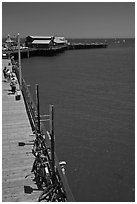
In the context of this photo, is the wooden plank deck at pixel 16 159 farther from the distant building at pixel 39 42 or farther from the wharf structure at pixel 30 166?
the distant building at pixel 39 42

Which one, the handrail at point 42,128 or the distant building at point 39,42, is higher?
the distant building at point 39,42

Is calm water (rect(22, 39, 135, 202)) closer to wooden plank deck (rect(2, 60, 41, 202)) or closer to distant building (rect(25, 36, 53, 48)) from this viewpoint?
wooden plank deck (rect(2, 60, 41, 202))

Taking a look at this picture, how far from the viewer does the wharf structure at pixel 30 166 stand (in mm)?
7578

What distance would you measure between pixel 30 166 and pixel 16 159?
0.72 m

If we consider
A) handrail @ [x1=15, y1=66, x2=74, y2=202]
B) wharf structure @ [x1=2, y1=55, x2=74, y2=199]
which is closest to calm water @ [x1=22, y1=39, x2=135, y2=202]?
handrail @ [x1=15, y1=66, x2=74, y2=202]

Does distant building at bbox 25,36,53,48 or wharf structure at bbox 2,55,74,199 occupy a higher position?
distant building at bbox 25,36,53,48

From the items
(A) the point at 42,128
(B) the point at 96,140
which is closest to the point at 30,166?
(A) the point at 42,128

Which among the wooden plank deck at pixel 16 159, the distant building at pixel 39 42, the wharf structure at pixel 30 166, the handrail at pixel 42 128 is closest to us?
the handrail at pixel 42 128

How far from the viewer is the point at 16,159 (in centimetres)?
973

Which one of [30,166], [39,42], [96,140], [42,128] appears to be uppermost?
[39,42]

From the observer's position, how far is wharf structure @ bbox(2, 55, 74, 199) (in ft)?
24.9

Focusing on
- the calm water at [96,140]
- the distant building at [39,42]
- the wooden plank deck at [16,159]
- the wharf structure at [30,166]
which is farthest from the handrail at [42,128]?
the distant building at [39,42]

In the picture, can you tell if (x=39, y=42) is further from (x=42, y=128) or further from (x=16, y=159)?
(x=16, y=159)

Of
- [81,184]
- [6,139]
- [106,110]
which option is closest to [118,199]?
[81,184]
